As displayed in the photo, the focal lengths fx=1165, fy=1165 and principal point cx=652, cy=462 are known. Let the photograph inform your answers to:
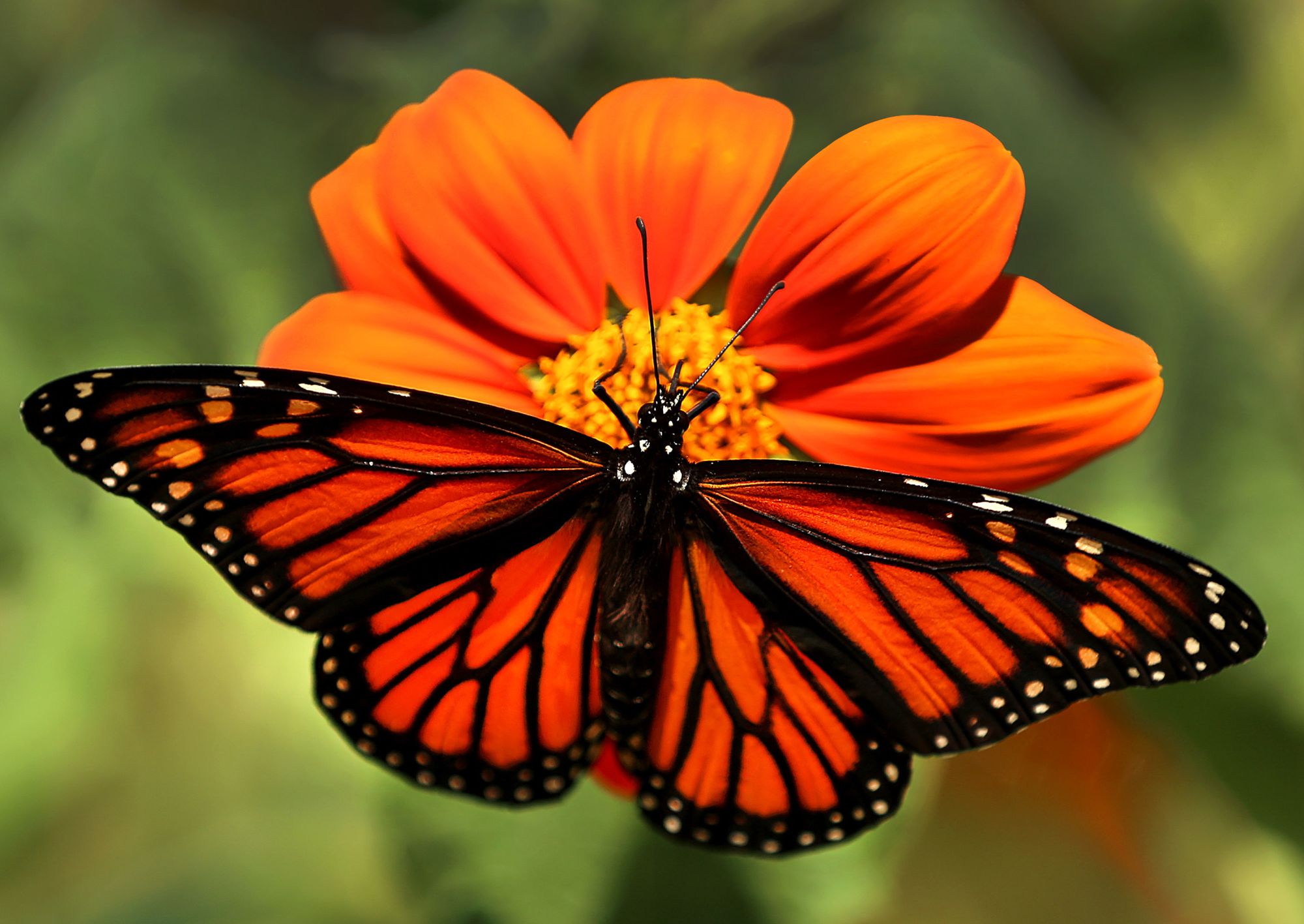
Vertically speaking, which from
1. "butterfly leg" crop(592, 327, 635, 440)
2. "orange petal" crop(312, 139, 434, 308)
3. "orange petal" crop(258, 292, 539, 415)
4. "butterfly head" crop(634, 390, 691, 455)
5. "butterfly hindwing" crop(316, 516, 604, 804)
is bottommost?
"butterfly hindwing" crop(316, 516, 604, 804)

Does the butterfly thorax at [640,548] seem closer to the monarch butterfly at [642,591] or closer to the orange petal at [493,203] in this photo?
the monarch butterfly at [642,591]

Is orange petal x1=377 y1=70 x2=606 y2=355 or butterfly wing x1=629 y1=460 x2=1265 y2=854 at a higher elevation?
orange petal x1=377 y1=70 x2=606 y2=355

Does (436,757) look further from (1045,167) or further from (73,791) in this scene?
(1045,167)

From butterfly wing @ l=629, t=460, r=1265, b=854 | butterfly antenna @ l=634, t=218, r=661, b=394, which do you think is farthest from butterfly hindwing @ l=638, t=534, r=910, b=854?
butterfly antenna @ l=634, t=218, r=661, b=394

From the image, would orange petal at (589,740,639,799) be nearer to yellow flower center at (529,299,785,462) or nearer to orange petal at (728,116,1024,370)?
yellow flower center at (529,299,785,462)

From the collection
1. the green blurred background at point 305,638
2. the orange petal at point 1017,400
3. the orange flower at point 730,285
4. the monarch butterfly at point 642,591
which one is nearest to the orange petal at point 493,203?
the orange flower at point 730,285
